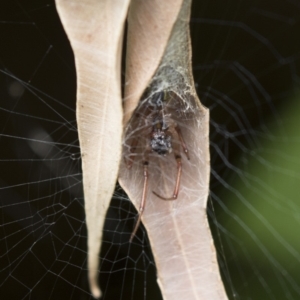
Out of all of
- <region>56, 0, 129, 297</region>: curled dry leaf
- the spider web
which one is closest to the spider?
<region>56, 0, 129, 297</region>: curled dry leaf

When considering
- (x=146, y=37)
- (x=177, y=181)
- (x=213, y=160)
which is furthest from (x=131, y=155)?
(x=213, y=160)

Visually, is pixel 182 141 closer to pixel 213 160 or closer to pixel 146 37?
pixel 146 37

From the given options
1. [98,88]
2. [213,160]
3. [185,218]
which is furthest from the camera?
[213,160]

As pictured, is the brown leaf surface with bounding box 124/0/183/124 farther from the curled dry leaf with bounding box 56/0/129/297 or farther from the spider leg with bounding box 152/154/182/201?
the spider leg with bounding box 152/154/182/201

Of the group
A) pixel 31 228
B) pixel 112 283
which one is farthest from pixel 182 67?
pixel 112 283

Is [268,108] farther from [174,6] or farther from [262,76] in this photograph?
[174,6]

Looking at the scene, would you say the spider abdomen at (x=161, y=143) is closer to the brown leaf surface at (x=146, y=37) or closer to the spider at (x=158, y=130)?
the spider at (x=158, y=130)
